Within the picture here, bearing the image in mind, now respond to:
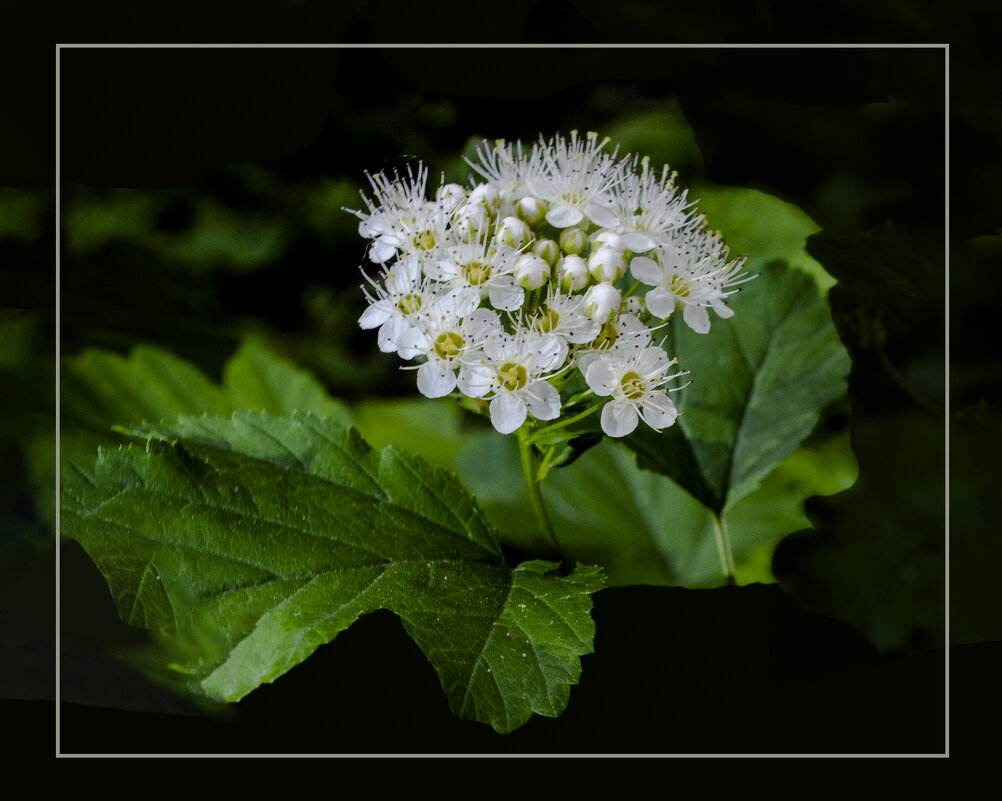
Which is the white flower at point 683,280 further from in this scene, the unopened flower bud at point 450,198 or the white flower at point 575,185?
the unopened flower bud at point 450,198

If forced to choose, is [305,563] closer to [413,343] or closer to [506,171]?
[413,343]

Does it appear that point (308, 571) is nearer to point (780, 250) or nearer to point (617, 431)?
point (617, 431)

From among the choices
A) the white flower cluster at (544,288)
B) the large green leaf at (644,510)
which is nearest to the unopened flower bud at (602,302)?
the white flower cluster at (544,288)

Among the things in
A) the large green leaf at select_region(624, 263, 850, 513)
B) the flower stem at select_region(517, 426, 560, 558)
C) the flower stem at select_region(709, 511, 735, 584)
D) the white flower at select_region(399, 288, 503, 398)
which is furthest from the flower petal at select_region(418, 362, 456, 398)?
the flower stem at select_region(709, 511, 735, 584)

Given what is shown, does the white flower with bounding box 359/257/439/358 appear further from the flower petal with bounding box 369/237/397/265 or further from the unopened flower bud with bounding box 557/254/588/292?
the unopened flower bud with bounding box 557/254/588/292

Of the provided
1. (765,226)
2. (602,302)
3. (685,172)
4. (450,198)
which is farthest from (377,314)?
(765,226)

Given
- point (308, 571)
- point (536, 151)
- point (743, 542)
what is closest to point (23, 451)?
point (308, 571)

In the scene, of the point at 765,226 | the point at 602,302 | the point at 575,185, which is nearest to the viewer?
the point at 602,302
